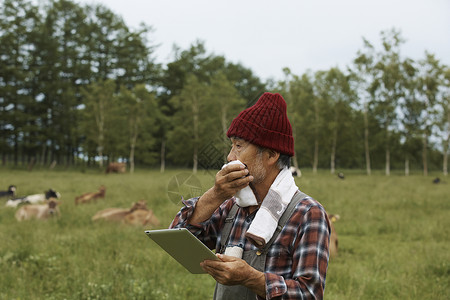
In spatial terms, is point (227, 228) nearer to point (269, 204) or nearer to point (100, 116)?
point (269, 204)

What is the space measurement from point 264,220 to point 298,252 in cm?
20

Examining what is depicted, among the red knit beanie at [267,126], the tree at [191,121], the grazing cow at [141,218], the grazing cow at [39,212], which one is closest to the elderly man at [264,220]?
the red knit beanie at [267,126]

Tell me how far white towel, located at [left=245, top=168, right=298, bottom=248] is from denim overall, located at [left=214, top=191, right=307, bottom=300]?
30 mm

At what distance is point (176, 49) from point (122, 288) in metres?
42.3

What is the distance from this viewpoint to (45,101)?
39.8m

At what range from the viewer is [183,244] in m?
1.61

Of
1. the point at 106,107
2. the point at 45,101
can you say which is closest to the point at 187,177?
the point at 106,107

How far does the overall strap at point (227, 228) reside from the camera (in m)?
2.01

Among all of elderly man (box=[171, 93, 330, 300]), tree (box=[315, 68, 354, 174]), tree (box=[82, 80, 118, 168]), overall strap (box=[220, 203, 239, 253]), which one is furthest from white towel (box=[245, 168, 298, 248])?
tree (box=[315, 68, 354, 174])

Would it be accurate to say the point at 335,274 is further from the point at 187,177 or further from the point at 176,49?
the point at 176,49

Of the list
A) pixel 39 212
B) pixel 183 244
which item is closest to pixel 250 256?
pixel 183 244

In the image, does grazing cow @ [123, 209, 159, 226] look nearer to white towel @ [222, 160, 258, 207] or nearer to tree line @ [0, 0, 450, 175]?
white towel @ [222, 160, 258, 207]

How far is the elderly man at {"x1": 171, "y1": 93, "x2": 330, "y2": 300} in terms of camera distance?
5.26 ft

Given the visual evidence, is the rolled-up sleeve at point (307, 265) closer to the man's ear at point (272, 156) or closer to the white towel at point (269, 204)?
the white towel at point (269, 204)
